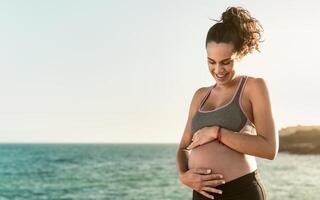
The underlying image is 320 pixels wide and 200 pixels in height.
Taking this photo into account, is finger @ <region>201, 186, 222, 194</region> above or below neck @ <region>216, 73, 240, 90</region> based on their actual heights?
below

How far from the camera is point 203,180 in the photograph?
2.71m

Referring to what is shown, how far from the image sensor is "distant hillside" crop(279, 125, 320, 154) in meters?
24.7

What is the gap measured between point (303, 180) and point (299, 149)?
8237mm

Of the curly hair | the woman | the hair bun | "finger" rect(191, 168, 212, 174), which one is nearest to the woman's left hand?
the woman

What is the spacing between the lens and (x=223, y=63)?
8.82ft

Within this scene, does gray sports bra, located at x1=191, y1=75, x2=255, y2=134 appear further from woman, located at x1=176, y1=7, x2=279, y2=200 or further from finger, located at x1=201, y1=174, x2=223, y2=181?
finger, located at x1=201, y1=174, x2=223, y2=181

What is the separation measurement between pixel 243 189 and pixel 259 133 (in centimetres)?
25

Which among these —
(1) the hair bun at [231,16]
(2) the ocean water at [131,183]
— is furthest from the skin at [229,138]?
(2) the ocean water at [131,183]

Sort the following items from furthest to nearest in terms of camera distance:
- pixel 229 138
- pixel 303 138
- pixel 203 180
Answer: pixel 303 138 < pixel 203 180 < pixel 229 138

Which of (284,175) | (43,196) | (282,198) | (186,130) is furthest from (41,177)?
(186,130)

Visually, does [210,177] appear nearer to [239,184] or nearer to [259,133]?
[239,184]

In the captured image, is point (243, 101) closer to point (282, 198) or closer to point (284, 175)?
point (282, 198)

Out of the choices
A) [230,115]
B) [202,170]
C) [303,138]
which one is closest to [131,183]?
[303,138]

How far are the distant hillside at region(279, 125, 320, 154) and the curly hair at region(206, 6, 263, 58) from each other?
66.6 feet
